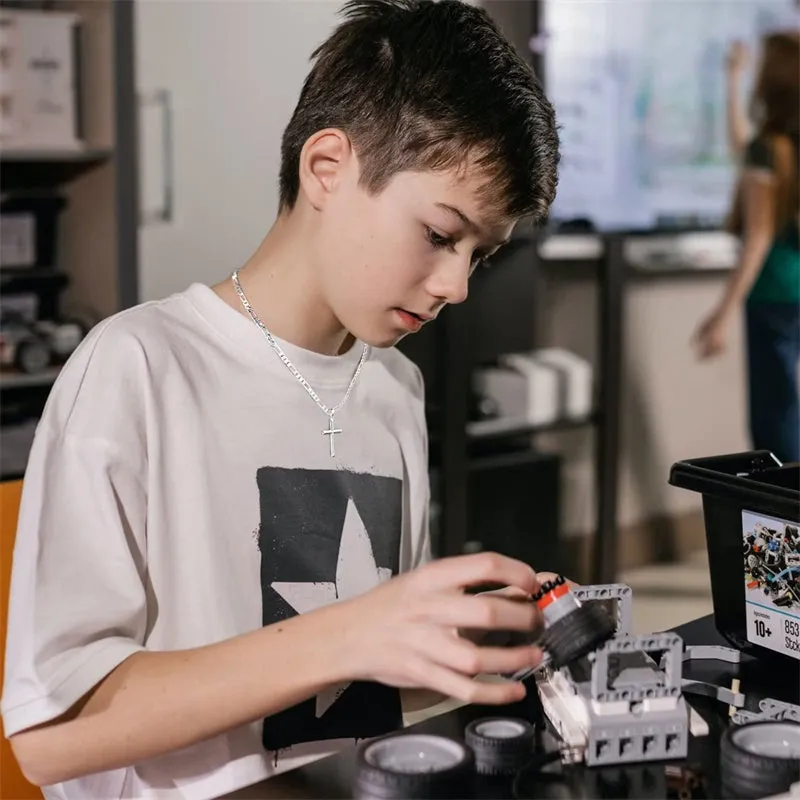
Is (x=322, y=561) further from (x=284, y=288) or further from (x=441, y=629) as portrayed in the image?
(x=441, y=629)

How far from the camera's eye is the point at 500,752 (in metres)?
0.76

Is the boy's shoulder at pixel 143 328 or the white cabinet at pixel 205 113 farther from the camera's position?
the white cabinet at pixel 205 113

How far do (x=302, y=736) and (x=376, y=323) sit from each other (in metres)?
0.35

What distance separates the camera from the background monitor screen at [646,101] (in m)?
3.18

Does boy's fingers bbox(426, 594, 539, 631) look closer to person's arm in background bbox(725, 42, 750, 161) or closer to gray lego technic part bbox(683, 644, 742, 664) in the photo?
gray lego technic part bbox(683, 644, 742, 664)

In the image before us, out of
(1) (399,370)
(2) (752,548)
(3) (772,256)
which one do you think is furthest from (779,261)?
(2) (752,548)

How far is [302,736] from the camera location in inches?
39.8

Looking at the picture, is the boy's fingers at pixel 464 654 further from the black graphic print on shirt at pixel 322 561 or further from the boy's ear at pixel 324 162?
the boy's ear at pixel 324 162

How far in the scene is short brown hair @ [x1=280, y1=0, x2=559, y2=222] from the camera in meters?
0.96

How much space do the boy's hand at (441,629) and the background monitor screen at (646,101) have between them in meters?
2.44

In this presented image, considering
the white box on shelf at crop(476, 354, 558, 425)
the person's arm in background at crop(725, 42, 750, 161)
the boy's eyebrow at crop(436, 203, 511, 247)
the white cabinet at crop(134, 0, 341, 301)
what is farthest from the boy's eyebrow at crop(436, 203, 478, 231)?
the person's arm in background at crop(725, 42, 750, 161)

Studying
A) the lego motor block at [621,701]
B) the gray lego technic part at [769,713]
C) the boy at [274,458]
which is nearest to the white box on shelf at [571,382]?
the boy at [274,458]

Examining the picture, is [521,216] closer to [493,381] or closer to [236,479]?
[236,479]

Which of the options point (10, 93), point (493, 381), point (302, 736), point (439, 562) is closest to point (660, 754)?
point (439, 562)
